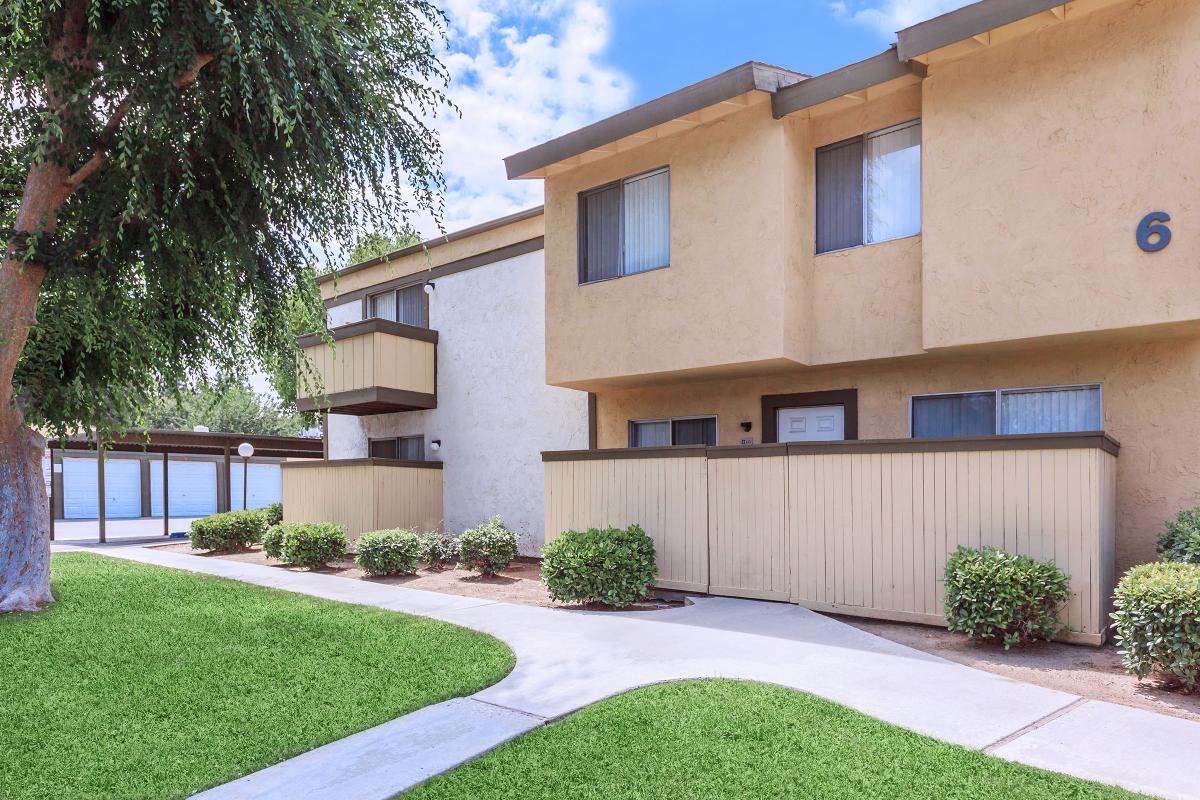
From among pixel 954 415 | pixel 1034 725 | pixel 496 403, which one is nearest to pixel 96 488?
pixel 496 403

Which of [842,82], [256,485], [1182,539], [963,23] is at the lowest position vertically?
[256,485]

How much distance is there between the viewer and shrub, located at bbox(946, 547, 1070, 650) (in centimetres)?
692

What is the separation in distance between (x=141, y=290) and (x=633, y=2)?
8658 millimetres

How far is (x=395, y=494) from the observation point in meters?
15.4

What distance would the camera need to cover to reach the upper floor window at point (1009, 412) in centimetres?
880

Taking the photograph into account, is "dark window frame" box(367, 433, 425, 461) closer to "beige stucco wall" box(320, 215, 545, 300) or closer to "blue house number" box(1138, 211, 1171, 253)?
"beige stucco wall" box(320, 215, 545, 300)

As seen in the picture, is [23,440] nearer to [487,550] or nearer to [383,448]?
[487,550]

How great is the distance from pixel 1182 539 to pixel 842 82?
604 centimetres

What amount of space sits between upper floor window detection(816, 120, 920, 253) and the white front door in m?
2.09

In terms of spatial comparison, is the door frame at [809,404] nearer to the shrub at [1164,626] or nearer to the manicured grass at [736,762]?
the shrub at [1164,626]

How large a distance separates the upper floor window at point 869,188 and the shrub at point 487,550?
20.4ft

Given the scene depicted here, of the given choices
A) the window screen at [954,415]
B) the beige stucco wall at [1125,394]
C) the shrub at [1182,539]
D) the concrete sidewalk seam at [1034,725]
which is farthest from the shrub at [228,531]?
the shrub at [1182,539]

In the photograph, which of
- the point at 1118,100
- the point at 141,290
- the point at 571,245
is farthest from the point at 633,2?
the point at 141,290

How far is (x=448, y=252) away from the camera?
16.4m
